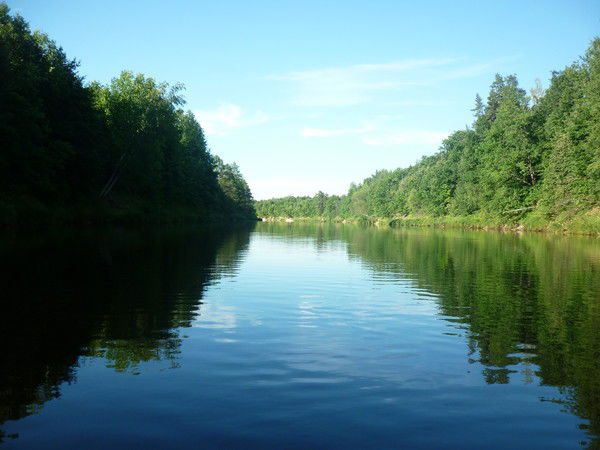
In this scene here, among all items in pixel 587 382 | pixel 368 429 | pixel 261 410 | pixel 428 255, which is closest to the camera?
pixel 368 429

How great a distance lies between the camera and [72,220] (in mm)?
45594

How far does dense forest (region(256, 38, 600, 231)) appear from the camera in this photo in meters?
56.0

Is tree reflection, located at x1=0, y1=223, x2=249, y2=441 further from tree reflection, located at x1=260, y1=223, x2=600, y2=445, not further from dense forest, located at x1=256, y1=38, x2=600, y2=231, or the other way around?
dense forest, located at x1=256, y1=38, x2=600, y2=231

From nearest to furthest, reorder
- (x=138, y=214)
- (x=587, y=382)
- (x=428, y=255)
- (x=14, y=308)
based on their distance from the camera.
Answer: (x=587, y=382), (x=14, y=308), (x=428, y=255), (x=138, y=214)

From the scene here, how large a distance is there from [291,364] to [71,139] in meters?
46.8

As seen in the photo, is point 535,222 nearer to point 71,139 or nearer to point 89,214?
point 89,214

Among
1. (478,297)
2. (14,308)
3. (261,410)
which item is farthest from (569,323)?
(14,308)

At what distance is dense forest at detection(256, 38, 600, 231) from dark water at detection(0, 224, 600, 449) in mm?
46754

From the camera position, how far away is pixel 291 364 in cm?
711

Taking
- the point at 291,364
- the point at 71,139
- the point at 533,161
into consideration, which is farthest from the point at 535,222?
the point at 291,364

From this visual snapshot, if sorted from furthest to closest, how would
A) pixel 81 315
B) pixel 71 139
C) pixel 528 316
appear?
pixel 71 139, pixel 528 316, pixel 81 315

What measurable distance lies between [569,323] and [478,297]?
11.0ft

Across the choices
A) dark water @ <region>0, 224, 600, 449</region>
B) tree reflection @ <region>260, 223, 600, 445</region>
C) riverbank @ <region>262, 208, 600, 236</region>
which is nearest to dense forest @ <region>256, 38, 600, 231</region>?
riverbank @ <region>262, 208, 600, 236</region>

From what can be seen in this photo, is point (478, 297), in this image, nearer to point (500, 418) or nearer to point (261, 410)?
point (500, 418)
